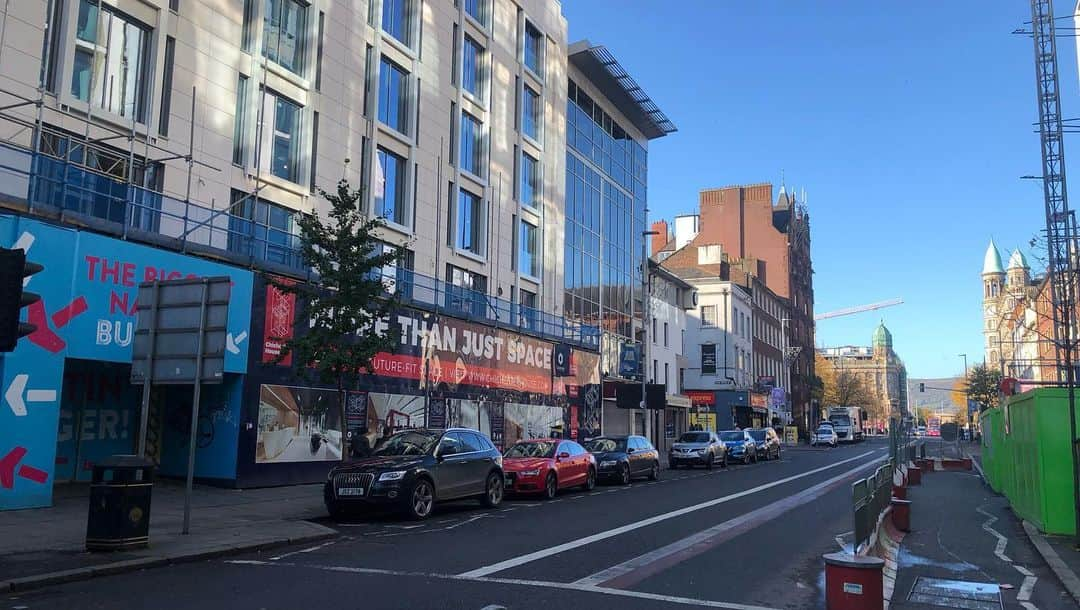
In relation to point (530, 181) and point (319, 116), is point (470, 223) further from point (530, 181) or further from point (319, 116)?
point (319, 116)

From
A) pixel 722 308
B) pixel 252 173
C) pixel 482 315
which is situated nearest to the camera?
pixel 252 173

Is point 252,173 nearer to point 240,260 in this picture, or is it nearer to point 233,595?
point 240,260

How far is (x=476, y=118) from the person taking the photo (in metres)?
32.3

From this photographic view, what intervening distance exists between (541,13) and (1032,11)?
20.6 meters

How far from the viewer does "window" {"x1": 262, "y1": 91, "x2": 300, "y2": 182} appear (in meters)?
22.5

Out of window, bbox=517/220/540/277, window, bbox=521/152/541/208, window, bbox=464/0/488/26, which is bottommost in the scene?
window, bbox=517/220/540/277

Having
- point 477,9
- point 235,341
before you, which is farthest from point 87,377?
point 477,9

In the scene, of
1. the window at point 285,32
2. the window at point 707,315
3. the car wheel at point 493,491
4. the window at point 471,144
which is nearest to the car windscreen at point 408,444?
the car wheel at point 493,491

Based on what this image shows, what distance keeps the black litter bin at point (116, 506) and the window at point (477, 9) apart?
2583 cm

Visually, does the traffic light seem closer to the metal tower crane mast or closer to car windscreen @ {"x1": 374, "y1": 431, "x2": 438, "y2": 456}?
car windscreen @ {"x1": 374, "y1": 431, "x2": 438, "y2": 456}

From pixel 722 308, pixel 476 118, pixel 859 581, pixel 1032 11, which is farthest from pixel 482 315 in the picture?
pixel 722 308

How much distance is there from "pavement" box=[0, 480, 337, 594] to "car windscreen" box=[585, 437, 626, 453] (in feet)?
33.5

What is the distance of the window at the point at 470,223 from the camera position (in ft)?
102

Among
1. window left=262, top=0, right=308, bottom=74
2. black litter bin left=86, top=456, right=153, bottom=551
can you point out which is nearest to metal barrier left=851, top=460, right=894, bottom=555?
black litter bin left=86, top=456, right=153, bottom=551
